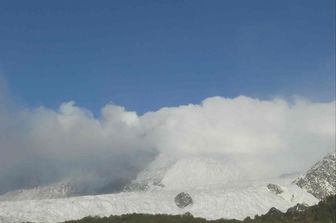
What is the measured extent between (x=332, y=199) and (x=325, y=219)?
5.99m

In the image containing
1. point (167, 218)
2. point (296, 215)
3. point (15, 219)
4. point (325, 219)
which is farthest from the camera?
point (15, 219)

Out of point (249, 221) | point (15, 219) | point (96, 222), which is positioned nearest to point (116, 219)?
point (96, 222)

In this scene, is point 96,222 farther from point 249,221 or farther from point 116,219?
point 249,221

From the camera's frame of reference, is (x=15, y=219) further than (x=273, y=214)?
Yes

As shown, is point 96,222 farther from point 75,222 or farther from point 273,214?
point 273,214

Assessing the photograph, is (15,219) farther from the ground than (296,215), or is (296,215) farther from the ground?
(15,219)

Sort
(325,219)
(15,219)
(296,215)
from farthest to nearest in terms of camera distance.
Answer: (15,219)
(296,215)
(325,219)

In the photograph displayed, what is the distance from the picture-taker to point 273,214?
75125mm

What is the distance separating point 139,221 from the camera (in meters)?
73.6

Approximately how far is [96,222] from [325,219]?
88.2ft

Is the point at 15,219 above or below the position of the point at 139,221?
above

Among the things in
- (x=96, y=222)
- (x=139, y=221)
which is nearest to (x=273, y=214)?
(x=139, y=221)

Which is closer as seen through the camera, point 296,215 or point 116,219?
point 296,215

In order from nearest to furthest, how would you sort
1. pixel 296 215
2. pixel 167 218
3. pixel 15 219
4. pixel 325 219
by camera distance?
pixel 325 219 < pixel 296 215 < pixel 167 218 < pixel 15 219
